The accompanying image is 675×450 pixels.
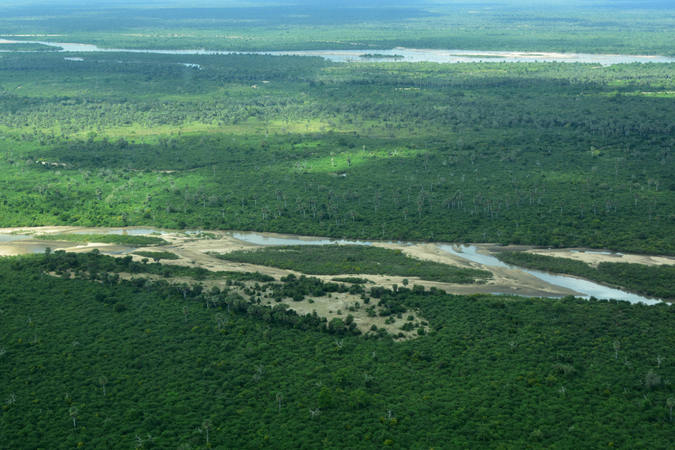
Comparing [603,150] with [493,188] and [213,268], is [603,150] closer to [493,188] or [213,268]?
[493,188]

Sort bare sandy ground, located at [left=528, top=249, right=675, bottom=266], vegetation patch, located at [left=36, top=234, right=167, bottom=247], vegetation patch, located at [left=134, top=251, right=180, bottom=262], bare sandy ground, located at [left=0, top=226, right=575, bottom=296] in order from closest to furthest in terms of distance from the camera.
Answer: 1. bare sandy ground, located at [left=0, top=226, right=575, bottom=296]
2. bare sandy ground, located at [left=528, top=249, right=675, bottom=266]
3. vegetation patch, located at [left=134, top=251, right=180, bottom=262]
4. vegetation patch, located at [left=36, top=234, right=167, bottom=247]

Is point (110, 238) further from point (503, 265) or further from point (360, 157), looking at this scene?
point (360, 157)

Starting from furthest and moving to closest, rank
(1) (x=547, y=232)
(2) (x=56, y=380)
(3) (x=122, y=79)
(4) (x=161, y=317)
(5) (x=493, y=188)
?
1. (3) (x=122, y=79)
2. (5) (x=493, y=188)
3. (1) (x=547, y=232)
4. (4) (x=161, y=317)
5. (2) (x=56, y=380)

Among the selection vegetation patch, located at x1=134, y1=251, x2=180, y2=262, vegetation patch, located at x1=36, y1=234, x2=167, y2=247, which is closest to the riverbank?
vegetation patch, located at x1=134, y1=251, x2=180, y2=262

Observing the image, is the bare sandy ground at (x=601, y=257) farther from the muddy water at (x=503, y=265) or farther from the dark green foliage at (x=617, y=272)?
the muddy water at (x=503, y=265)

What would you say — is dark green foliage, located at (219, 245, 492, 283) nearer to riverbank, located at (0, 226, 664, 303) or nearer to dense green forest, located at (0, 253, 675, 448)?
riverbank, located at (0, 226, 664, 303)

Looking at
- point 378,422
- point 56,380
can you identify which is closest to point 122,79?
point 56,380
